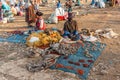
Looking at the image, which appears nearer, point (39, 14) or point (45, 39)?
point (45, 39)

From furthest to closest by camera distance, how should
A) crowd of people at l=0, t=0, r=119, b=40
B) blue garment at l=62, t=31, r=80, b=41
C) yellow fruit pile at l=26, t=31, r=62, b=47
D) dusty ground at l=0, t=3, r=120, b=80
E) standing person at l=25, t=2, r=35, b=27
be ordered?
standing person at l=25, t=2, r=35, b=27 → crowd of people at l=0, t=0, r=119, b=40 → blue garment at l=62, t=31, r=80, b=41 → yellow fruit pile at l=26, t=31, r=62, b=47 → dusty ground at l=0, t=3, r=120, b=80

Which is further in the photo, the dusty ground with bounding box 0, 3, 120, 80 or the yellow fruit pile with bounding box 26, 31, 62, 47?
the yellow fruit pile with bounding box 26, 31, 62, 47

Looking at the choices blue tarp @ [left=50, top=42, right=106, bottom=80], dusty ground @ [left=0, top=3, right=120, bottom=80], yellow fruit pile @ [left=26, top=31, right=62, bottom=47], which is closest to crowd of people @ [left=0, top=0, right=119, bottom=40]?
yellow fruit pile @ [left=26, top=31, right=62, bottom=47]

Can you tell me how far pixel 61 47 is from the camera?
7812mm

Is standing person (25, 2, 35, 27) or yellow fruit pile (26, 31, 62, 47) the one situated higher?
standing person (25, 2, 35, 27)

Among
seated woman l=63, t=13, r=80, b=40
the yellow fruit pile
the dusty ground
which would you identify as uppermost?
seated woman l=63, t=13, r=80, b=40

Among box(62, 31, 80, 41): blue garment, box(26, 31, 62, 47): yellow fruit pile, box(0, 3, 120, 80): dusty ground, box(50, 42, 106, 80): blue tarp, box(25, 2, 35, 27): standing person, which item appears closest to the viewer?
box(0, 3, 120, 80): dusty ground

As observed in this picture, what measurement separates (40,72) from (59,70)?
0.51 m

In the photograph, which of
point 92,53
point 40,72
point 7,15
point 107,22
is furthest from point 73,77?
point 7,15

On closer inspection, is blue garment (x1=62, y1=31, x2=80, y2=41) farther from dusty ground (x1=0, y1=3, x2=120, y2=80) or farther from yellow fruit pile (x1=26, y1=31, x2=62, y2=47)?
dusty ground (x1=0, y1=3, x2=120, y2=80)

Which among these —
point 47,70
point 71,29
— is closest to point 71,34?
point 71,29

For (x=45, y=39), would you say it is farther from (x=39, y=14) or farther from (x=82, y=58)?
(x=82, y=58)

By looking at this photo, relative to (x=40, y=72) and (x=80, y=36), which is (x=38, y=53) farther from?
(x=80, y=36)

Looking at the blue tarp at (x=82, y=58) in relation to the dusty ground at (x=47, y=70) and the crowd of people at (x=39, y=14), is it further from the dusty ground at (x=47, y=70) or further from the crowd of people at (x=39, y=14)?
the crowd of people at (x=39, y=14)
